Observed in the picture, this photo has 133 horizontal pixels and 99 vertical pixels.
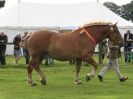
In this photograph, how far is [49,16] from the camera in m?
38.6

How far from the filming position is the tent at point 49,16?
3791 centimetres

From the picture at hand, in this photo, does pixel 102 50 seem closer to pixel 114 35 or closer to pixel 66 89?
pixel 114 35

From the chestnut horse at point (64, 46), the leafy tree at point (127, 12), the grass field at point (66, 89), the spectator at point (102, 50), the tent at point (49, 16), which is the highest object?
the leafy tree at point (127, 12)

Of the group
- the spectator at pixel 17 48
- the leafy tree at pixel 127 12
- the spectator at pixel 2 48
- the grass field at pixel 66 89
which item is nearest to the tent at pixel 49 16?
the spectator at pixel 17 48

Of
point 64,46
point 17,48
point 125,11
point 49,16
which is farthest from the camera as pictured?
point 125,11

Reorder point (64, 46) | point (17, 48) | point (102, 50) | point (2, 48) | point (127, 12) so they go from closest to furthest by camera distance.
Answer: point (64, 46) < point (2, 48) < point (102, 50) < point (17, 48) < point (127, 12)

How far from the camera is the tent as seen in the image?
124 feet

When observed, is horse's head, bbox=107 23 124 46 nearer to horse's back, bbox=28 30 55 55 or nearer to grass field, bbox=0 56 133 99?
grass field, bbox=0 56 133 99

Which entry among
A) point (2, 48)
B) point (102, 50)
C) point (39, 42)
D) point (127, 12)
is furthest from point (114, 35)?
point (127, 12)

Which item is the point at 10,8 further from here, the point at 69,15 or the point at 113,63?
the point at 113,63

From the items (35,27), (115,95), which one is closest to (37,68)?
(115,95)

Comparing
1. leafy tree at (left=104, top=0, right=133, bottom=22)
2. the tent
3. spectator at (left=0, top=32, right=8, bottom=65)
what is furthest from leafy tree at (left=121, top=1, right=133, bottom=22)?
spectator at (left=0, top=32, right=8, bottom=65)

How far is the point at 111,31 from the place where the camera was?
15961mm

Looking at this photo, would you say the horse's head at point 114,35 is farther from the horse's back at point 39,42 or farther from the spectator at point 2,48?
the spectator at point 2,48
